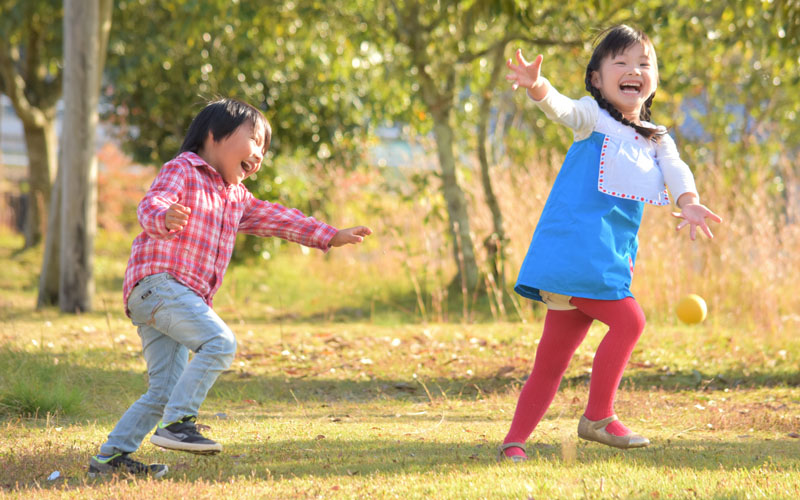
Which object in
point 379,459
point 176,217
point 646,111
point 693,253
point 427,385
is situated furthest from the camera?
point 693,253

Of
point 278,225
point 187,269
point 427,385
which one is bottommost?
point 427,385

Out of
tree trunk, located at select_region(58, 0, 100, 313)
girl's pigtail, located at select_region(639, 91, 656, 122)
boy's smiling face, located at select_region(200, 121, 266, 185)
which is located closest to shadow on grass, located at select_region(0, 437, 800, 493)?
boy's smiling face, located at select_region(200, 121, 266, 185)

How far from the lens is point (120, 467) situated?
3293mm

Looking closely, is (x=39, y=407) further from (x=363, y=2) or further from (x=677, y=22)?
(x=677, y=22)

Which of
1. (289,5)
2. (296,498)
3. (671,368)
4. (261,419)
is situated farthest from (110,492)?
(289,5)

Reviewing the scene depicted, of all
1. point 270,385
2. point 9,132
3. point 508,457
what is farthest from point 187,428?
point 9,132

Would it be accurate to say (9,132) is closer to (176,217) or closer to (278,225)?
(278,225)

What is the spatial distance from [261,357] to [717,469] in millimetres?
3754

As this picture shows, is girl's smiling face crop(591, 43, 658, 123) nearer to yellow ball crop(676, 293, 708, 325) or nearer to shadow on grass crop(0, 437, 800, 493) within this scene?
shadow on grass crop(0, 437, 800, 493)

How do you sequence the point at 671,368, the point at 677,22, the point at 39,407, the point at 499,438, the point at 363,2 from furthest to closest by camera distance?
the point at 363,2
the point at 677,22
the point at 671,368
the point at 39,407
the point at 499,438

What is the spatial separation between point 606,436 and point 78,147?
608cm

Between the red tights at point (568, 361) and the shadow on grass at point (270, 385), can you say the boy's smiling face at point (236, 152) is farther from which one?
the shadow on grass at point (270, 385)

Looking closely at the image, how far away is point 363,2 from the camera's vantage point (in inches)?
382

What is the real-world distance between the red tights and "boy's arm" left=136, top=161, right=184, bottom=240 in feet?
4.99
